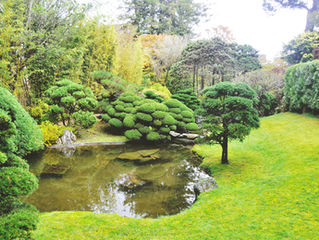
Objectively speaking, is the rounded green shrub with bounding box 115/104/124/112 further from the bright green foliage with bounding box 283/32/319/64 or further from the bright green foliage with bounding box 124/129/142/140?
the bright green foliage with bounding box 283/32/319/64

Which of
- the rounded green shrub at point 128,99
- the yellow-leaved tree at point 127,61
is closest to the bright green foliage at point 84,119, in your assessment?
the rounded green shrub at point 128,99

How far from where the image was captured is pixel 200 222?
10.4 feet

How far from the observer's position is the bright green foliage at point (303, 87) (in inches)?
355

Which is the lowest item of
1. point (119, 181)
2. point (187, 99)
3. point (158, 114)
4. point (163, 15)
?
point (119, 181)

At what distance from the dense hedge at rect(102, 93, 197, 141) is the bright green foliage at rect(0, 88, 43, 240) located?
663 centimetres

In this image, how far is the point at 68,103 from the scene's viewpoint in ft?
29.5

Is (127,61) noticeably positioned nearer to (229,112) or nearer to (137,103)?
(137,103)

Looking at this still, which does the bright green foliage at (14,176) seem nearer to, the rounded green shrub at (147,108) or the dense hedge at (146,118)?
the dense hedge at (146,118)

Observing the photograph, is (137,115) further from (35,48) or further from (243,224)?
(243,224)

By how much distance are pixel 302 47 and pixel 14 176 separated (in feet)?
60.2

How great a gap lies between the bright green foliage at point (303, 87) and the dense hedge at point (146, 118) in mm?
5337

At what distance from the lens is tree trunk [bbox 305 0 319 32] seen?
16531 millimetres

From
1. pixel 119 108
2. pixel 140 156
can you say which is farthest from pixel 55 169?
pixel 119 108

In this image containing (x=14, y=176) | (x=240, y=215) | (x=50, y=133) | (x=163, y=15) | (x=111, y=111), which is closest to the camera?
(x=14, y=176)
